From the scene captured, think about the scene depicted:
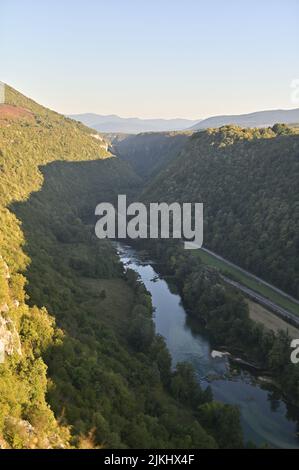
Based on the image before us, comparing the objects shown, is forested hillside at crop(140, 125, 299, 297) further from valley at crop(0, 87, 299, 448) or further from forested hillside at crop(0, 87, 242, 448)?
forested hillside at crop(0, 87, 242, 448)

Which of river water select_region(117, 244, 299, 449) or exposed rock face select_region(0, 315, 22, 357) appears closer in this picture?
exposed rock face select_region(0, 315, 22, 357)

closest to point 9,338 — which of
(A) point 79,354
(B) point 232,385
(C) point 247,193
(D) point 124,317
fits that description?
(A) point 79,354

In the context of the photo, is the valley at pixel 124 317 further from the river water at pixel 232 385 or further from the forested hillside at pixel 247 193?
the forested hillside at pixel 247 193

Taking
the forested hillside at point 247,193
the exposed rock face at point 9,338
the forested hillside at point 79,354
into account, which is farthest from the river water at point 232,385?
the exposed rock face at point 9,338

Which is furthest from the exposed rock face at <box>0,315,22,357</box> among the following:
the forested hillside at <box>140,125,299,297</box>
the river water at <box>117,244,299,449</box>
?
the forested hillside at <box>140,125,299,297</box>

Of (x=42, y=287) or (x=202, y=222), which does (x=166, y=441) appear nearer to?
(x=42, y=287)

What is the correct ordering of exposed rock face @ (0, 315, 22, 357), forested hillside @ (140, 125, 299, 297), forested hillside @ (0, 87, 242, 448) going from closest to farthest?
forested hillside @ (0, 87, 242, 448)
exposed rock face @ (0, 315, 22, 357)
forested hillside @ (140, 125, 299, 297)

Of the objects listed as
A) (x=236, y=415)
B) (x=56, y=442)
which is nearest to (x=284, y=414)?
(x=236, y=415)
